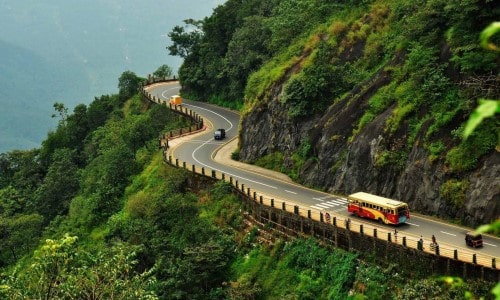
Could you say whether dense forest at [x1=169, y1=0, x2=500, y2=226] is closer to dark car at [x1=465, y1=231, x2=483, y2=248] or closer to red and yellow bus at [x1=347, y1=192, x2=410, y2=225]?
dark car at [x1=465, y1=231, x2=483, y2=248]

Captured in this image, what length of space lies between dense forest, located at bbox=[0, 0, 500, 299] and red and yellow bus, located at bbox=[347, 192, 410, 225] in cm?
276

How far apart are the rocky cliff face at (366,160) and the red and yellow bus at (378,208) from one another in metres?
1.93

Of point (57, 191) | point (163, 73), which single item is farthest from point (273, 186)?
point (163, 73)

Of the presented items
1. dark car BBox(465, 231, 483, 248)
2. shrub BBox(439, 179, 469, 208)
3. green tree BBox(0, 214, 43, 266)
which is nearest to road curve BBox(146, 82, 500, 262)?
dark car BBox(465, 231, 483, 248)

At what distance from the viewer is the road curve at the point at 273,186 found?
95.3 feet

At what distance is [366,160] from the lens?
37094mm

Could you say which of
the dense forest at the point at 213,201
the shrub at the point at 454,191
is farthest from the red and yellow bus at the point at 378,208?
the dense forest at the point at 213,201

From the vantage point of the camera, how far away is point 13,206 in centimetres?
6788

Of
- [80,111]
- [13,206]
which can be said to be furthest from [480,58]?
[80,111]

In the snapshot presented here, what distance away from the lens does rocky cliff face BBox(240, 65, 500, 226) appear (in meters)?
30.0

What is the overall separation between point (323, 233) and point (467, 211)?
7.33 m

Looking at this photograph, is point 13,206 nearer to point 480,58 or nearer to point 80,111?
point 80,111

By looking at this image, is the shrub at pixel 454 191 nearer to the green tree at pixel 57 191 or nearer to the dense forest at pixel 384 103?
the dense forest at pixel 384 103

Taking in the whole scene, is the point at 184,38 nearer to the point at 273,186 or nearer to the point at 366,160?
the point at 273,186
